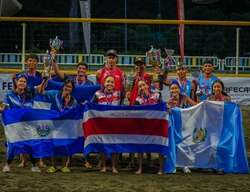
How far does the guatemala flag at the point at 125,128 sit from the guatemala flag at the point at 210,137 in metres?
0.23

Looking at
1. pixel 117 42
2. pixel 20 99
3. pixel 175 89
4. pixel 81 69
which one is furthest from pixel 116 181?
pixel 117 42

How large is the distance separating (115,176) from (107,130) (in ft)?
2.56

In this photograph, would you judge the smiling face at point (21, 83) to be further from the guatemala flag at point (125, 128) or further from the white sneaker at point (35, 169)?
the white sneaker at point (35, 169)

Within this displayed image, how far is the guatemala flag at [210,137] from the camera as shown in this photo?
32.5ft

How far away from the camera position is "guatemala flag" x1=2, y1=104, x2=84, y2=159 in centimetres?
969

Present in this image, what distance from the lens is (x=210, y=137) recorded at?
32.9ft

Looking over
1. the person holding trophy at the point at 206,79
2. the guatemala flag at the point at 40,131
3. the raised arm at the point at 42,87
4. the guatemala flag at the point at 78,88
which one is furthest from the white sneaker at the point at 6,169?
the person holding trophy at the point at 206,79

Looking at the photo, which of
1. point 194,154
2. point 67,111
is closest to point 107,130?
point 67,111

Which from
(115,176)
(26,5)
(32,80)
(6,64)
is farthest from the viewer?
(26,5)

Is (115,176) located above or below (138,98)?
below

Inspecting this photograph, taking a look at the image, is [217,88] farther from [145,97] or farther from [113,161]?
[113,161]

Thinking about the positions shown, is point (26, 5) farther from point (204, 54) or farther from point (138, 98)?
point (138, 98)

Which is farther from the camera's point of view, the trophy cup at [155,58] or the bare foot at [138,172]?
the trophy cup at [155,58]

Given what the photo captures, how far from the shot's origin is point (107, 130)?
978 cm
